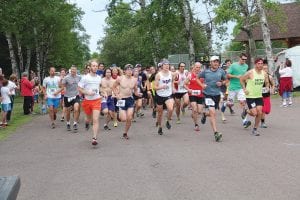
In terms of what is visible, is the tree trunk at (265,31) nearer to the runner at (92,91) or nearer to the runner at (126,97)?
the runner at (126,97)

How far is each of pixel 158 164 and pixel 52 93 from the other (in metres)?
8.39

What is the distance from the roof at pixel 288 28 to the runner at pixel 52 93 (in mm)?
30279

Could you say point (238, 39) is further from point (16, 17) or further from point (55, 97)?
point (55, 97)

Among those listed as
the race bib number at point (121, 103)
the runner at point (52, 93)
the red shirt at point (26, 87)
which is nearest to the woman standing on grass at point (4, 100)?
the runner at point (52, 93)

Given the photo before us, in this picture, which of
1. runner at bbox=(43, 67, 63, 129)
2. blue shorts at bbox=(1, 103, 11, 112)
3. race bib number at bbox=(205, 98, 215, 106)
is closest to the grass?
blue shorts at bbox=(1, 103, 11, 112)

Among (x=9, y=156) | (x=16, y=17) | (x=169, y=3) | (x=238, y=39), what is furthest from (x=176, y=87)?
(x=238, y=39)

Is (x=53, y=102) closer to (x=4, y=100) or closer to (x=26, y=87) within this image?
(x=4, y=100)

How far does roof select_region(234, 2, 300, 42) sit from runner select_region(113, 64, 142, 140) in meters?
32.8

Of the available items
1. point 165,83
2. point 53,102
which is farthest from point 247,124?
point 53,102

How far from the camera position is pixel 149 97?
2261 cm

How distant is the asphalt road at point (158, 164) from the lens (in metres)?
7.50

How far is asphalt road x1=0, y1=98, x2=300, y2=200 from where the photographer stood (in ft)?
24.6

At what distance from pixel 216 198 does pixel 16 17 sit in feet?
76.9

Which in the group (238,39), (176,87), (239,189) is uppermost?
(238,39)
